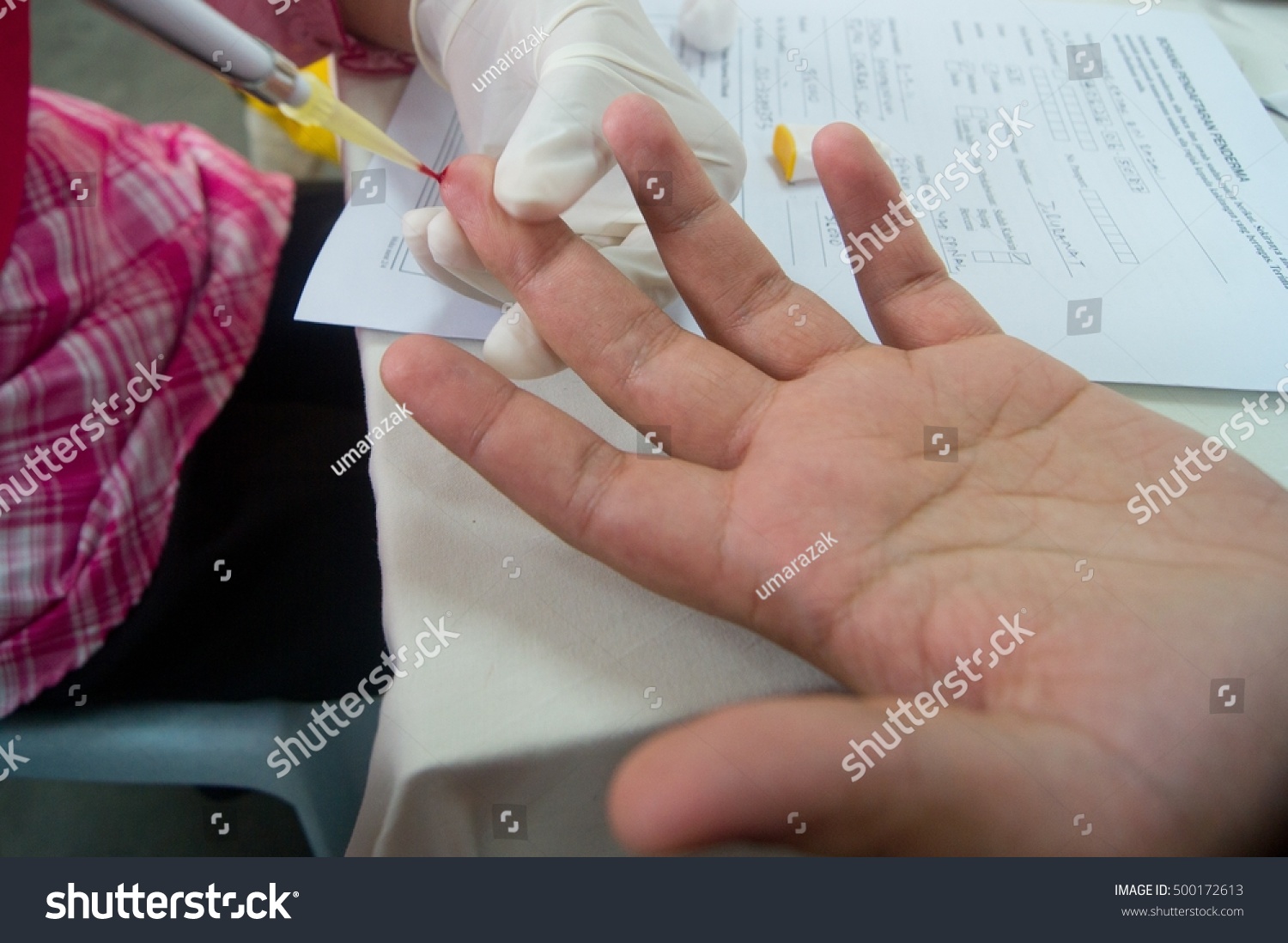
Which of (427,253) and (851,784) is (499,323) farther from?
(851,784)

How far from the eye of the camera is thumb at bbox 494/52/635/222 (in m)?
0.49

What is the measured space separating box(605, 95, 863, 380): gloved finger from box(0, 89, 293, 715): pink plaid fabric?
0.40 metres

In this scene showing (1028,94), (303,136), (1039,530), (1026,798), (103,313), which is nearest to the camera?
(1026,798)

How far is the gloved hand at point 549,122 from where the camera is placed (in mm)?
506

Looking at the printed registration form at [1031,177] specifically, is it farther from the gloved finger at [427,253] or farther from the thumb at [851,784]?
the thumb at [851,784]

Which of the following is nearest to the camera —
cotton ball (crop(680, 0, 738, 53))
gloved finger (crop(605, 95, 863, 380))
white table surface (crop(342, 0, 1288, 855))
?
white table surface (crop(342, 0, 1288, 855))

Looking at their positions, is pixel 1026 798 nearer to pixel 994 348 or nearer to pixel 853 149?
pixel 994 348

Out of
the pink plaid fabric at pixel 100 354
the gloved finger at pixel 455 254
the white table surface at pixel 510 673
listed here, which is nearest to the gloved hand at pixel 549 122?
the gloved finger at pixel 455 254

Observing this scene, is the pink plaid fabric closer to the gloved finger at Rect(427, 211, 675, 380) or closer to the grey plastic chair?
the grey plastic chair

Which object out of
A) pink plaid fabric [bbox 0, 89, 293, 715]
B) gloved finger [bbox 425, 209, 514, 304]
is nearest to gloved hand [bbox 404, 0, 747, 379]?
gloved finger [bbox 425, 209, 514, 304]

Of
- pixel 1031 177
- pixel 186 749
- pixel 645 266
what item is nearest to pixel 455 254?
pixel 645 266

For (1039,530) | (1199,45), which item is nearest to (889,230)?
(1039,530)

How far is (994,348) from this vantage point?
0.54m

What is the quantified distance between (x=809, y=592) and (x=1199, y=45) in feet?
2.65
